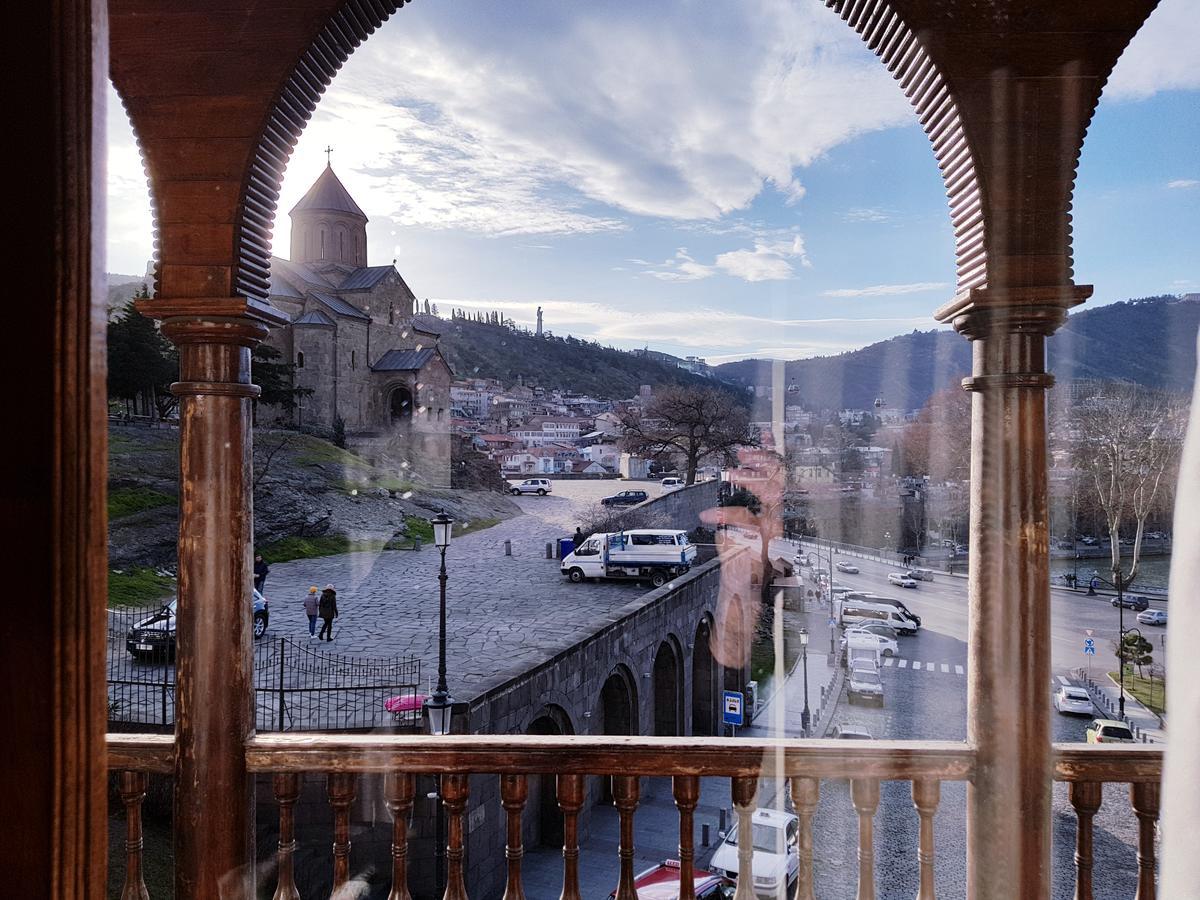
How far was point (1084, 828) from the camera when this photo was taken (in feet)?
7.59

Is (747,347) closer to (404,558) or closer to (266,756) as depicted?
(404,558)

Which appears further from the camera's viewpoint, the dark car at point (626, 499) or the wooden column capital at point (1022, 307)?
the dark car at point (626, 499)

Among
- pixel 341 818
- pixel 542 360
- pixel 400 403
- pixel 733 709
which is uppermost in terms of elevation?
pixel 542 360

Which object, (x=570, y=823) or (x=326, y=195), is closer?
(x=570, y=823)

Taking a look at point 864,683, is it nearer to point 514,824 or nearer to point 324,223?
point 514,824

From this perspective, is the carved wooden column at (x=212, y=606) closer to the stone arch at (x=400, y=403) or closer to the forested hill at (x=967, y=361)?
the forested hill at (x=967, y=361)

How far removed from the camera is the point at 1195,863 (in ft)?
1.62

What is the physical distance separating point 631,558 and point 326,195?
24.3 metres

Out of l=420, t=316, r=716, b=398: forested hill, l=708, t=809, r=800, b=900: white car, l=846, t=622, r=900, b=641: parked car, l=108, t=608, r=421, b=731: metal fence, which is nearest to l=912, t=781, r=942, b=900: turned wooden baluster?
l=708, t=809, r=800, b=900: white car

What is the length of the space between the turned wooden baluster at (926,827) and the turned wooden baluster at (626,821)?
0.80 metres

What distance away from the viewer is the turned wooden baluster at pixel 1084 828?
2266 millimetres

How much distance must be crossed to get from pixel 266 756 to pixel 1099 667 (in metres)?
6.77

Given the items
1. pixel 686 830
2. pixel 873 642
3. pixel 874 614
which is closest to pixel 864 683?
pixel 873 642

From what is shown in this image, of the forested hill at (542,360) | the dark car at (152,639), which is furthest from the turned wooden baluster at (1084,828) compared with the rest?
the forested hill at (542,360)
